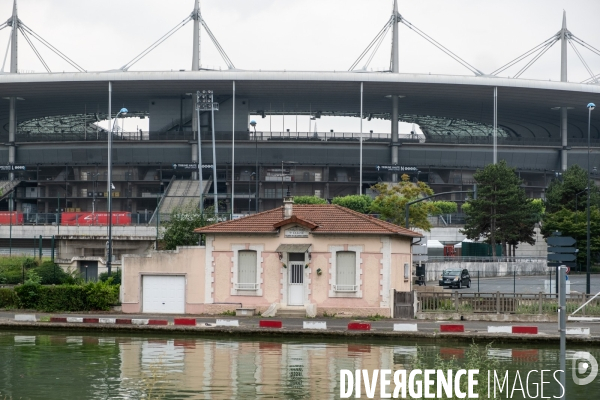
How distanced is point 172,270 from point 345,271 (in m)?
7.89

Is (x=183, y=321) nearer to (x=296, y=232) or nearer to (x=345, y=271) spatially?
(x=296, y=232)

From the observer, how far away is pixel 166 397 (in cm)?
2455

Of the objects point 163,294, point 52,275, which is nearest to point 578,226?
point 52,275

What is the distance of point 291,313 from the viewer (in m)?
44.0

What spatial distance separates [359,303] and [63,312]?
1372 centimetres

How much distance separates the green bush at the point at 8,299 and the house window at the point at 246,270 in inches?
430

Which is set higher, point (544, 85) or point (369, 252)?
point (544, 85)

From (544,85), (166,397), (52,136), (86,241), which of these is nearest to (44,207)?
(52,136)

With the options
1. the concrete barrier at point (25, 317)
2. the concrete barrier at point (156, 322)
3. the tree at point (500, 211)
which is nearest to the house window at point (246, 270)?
the concrete barrier at point (156, 322)

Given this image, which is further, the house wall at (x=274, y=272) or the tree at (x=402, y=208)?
the tree at (x=402, y=208)

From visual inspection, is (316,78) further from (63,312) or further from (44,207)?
(63,312)

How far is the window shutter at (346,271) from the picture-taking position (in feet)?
144

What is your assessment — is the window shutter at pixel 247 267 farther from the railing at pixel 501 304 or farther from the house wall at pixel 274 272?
the railing at pixel 501 304

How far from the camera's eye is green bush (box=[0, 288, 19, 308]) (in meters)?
47.6
